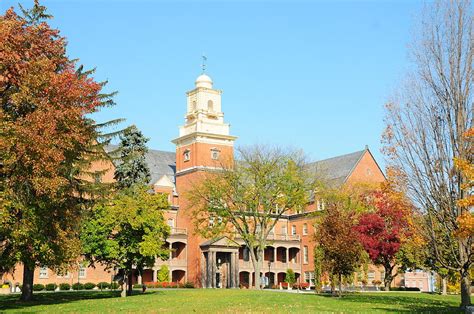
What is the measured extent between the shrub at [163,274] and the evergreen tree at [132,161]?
18513 millimetres

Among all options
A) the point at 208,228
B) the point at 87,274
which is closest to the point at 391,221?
the point at 208,228

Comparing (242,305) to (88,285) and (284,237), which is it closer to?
(88,285)

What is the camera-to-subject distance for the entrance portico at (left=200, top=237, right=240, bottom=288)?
59.5m

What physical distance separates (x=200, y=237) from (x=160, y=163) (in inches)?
475

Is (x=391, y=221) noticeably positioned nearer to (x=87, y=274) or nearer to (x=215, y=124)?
(x=215, y=124)

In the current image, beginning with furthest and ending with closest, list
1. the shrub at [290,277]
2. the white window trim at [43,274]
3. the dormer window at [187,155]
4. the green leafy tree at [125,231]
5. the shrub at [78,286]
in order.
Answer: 1. the shrub at [290,277]
2. the dormer window at [187,155]
3. the white window trim at [43,274]
4. the shrub at [78,286]
5. the green leafy tree at [125,231]

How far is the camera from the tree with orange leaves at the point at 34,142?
22.0m

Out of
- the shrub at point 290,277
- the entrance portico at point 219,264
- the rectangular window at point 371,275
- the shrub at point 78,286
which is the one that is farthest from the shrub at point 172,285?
the rectangular window at point 371,275

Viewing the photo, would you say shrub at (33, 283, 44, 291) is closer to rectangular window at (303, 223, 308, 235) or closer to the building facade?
the building facade

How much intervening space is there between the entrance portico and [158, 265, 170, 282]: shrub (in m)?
3.51

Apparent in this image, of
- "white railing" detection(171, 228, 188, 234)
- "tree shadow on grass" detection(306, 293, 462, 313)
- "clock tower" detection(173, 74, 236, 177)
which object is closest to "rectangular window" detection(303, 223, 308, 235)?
"clock tower" detection(173, 74, 236, 177)

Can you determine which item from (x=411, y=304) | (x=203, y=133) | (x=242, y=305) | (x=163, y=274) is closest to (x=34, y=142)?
(x=242, y=305)

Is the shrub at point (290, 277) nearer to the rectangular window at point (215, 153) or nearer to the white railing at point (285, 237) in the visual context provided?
the white railing at point (285, 237)

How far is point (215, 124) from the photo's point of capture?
63.8 m
